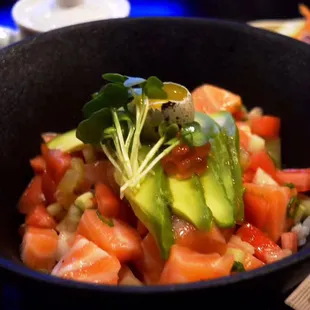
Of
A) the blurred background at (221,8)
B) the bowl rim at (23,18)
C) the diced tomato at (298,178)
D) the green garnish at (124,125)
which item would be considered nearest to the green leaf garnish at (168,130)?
the green garnish at (124,125)

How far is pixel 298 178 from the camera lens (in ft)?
3.96

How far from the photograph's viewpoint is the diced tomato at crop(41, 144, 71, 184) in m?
1.18

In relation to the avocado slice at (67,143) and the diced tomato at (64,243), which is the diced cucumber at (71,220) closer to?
the diced tomato at (64,243)

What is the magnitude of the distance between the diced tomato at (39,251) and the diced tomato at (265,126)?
1.90 feet

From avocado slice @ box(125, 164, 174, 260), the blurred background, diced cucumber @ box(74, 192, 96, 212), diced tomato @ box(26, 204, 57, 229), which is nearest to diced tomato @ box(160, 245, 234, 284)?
avocado slice @ box(125, 164, 174, 260)

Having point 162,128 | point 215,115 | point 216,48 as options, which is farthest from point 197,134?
point 216,48

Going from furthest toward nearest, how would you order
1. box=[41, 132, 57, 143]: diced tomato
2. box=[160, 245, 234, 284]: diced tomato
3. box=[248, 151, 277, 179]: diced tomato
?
box=[41, 132, 57, 143]: diced tomato → box=[248, 151, 277, 179]: diced tomato → box=[160, 245, 234, 284]: diced tomato

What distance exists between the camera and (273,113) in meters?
1.39

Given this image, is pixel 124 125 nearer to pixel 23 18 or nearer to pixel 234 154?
pixel 234 154

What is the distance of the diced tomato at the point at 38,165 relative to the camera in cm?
128

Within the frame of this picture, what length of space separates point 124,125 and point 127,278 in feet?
1.03

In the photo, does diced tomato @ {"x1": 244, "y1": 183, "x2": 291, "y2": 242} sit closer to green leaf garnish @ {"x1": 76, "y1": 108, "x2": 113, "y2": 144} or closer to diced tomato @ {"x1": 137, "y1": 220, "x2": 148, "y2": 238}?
diced tomato @ {"x1": 137, "y1": 220, "x2": 148, "y2": 238}

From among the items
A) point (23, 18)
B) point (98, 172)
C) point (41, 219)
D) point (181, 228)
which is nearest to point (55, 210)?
point (41, 219)

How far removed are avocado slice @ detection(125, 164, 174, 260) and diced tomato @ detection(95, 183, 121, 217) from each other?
0.07m
